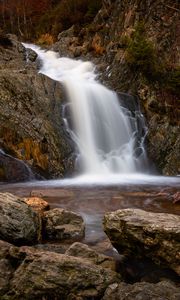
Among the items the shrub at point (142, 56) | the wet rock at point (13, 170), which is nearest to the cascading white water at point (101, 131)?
the shrub at point (142, 56)

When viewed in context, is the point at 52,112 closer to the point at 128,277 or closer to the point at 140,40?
the point at 140,40

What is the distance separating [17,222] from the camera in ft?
23.5

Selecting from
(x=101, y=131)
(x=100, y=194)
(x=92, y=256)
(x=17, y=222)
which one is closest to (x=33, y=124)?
(x=101, y=131)

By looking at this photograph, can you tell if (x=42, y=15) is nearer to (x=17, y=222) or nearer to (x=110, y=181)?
(x=110, y=181)

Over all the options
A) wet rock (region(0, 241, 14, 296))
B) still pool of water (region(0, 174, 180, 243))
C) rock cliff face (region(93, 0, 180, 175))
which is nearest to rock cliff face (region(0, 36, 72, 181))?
still pool of water (region(0, 174, 180, 243))

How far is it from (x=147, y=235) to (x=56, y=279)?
1437mm

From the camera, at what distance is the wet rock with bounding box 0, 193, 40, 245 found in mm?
7043

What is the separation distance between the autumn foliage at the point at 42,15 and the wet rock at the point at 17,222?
27366 millimetres

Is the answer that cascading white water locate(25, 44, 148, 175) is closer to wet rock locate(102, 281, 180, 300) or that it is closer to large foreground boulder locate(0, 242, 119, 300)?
→ large foreground boulder locate(0, 242, 119, 300)

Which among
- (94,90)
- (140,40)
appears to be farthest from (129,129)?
(140,40)

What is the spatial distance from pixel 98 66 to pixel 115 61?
1529 mm

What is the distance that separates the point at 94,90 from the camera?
20.4 meters

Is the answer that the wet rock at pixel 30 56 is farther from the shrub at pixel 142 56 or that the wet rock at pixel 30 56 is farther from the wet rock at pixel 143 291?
the wet rock at pixel 143 291

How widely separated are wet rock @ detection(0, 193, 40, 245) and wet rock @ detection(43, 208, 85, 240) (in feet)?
1.31
